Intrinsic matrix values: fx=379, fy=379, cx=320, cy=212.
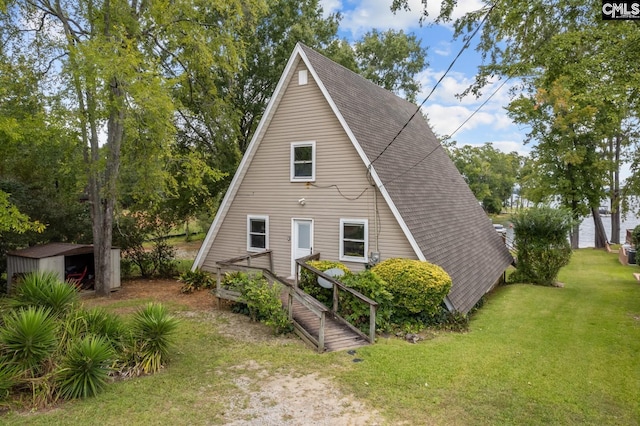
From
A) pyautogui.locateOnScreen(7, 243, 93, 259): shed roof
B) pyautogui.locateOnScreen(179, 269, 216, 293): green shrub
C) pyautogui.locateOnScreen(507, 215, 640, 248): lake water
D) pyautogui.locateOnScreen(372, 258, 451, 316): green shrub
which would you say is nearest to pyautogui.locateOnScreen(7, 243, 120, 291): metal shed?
pyautogui.locateOnScreen(7, 243, 93, 259): shed roof

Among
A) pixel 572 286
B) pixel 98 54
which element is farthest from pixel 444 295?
pixel 98 54

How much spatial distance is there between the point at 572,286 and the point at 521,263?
2305 millimetres

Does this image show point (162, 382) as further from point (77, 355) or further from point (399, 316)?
point (399, 316)

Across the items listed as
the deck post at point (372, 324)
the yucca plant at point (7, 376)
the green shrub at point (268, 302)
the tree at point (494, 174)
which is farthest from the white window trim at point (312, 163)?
the tree at point (494, 174)

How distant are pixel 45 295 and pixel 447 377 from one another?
7.60 m

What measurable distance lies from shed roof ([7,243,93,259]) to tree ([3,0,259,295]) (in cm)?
67

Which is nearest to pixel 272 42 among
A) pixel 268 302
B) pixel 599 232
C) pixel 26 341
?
pixel 268 302

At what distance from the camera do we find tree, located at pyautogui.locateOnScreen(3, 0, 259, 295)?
37.7 ft

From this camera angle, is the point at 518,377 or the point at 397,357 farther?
the point at 397,357

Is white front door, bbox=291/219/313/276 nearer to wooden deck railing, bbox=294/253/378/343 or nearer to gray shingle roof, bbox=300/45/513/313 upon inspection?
wooden deck railing, bbox=294/253/378/343

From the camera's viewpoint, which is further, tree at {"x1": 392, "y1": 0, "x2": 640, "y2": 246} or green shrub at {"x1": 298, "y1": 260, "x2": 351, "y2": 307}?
green shrub at {"x1": 298, "y1": 260, "x2": 351, "y2": 307}

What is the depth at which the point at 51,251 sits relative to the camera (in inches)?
517

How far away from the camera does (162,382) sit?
650 cm

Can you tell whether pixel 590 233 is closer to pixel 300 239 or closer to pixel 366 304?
pixel 300 239
